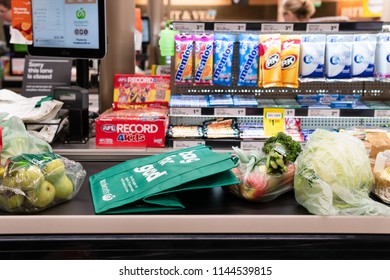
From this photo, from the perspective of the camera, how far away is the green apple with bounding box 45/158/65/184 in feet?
5.02

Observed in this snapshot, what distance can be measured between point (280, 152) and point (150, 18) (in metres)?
8.66

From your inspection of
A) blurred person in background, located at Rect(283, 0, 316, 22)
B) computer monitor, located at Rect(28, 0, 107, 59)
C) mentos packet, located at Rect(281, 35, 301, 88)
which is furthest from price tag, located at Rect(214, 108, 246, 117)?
blurred person in background, located at Rect(283, 0, 316, 22)

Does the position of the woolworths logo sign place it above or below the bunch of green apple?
above

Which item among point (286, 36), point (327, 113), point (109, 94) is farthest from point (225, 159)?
point (109, 94)

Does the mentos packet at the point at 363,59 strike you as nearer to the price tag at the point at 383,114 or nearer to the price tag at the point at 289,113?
the price tag at the point at 383,114

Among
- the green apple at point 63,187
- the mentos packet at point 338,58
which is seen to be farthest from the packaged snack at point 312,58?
the green apple at point 63,187

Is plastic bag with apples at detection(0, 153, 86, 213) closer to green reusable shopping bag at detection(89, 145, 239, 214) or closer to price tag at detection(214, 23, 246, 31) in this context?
green reusable shopping bag at detection(89, 145, 239, 214)

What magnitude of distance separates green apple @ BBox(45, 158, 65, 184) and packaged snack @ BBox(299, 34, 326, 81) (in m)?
1.62

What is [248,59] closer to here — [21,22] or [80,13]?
[80,13]

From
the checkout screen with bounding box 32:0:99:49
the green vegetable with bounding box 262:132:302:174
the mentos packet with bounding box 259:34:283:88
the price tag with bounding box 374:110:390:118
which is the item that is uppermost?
the checkout screen with bounding box 32:0:99:49

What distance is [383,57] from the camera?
268 centimetres

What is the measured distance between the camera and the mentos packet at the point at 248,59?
2719 millimetres

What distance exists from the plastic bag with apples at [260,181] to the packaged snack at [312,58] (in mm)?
1216
